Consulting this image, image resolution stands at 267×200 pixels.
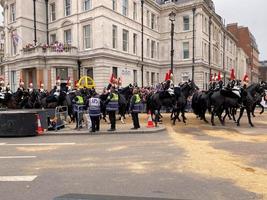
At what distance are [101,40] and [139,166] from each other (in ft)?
100

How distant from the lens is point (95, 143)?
11711 millimetres

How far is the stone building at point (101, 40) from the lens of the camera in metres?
37.6

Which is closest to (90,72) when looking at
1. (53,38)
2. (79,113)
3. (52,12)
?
(53,38)

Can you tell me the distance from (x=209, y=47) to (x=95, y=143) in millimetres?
46578

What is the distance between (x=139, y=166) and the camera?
802 centimetres

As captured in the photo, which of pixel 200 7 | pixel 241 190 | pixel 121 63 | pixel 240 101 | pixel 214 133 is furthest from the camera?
pixel 200 7

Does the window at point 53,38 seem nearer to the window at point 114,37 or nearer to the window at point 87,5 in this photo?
the window at point 87,5

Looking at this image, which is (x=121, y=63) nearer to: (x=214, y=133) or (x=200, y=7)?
(x=200, y=7)

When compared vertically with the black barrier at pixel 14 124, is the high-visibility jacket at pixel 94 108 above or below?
above

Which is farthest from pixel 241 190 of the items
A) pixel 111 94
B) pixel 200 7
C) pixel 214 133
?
pixel 200 7

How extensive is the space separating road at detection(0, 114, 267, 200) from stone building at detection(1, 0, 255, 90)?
2573cm

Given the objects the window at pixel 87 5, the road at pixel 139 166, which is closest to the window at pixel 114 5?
the window at pixel 87 5

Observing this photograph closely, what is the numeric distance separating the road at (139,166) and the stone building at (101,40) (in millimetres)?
25727

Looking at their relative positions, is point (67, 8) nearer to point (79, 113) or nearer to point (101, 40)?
point (101, 40)
